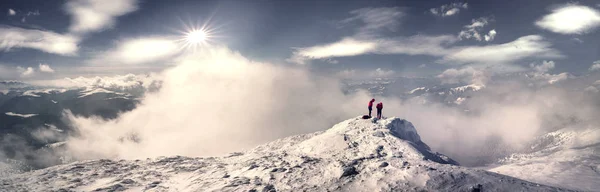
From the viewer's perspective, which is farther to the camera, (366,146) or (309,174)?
(366,146)

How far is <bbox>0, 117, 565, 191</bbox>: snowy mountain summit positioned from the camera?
19.8 metres

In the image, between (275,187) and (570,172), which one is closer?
(275,187)

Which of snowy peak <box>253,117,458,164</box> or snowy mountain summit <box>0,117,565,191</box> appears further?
snowy peak <box>253,117,458,164</box>

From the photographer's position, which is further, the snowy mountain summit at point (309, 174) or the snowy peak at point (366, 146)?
the snowy peak at point (366, 146)

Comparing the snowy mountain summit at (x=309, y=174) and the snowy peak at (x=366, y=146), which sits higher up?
the snowy peak at (x=366, y=146)

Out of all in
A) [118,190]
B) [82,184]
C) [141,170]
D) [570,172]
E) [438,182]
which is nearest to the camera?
[438,182]

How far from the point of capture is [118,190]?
2730cm

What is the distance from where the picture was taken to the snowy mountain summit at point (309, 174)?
19.8 m

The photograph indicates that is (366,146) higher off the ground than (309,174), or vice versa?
(366,146)

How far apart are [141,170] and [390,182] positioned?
105ft

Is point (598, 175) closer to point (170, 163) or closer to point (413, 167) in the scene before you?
point (413, 167)

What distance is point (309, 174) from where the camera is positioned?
979 inches

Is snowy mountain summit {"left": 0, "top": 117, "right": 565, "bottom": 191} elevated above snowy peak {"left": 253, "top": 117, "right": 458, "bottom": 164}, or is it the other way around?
snowy peak {"left": 253, "top": 117, "right": 458, "bottom": 164}

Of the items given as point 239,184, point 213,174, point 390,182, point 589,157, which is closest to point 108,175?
point 213,174
